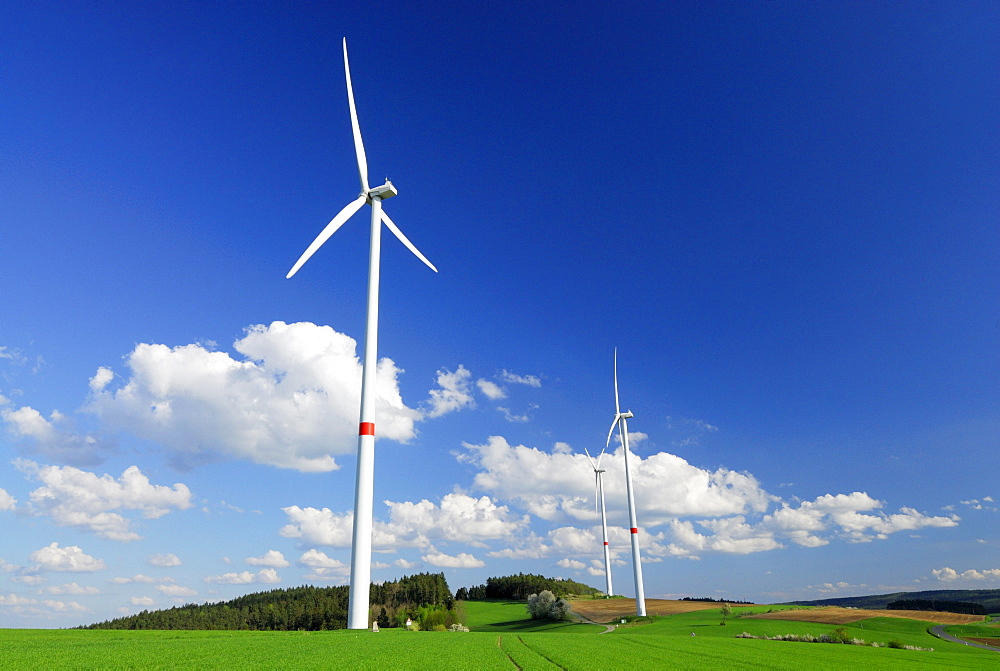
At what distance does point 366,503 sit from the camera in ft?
125

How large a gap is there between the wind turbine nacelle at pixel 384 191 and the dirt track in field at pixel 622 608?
76087 millimetres

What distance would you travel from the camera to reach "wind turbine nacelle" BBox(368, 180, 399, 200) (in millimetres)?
49875

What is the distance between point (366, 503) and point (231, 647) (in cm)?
1366

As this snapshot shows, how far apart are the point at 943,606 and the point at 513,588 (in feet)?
377

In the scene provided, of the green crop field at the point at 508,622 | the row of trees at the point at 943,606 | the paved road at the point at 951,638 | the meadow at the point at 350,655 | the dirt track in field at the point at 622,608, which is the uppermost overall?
the meadow at the point at 350,655

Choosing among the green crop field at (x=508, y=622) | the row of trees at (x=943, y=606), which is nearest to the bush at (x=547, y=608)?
the green crop field at (x=508, y=622)

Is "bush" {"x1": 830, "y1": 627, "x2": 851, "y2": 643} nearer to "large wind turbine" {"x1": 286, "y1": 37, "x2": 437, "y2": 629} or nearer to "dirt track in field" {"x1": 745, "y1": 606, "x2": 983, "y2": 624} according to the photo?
"dirt track in field" {"x1": 745, "y1": 606, "x2": 983, "y2": 624}

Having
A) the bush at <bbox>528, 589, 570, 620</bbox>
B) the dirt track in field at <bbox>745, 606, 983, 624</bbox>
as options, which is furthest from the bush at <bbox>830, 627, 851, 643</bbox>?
the bush at <bbox>528, 589, 570, 620</bbox>

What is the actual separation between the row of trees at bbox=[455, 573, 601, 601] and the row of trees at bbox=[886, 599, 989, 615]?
251 ft

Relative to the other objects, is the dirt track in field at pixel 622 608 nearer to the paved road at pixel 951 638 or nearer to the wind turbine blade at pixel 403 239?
the paved road at pixel 951 638

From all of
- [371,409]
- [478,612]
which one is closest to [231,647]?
[371,409]

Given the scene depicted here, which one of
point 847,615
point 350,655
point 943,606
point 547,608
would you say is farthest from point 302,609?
point 943,606

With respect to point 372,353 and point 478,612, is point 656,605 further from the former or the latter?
point 372,353

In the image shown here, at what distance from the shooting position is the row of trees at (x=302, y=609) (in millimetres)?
132125
